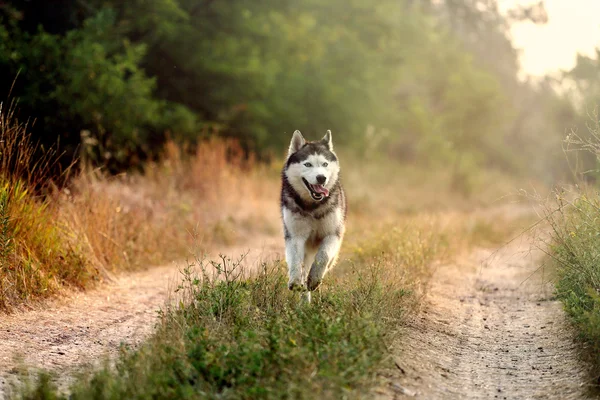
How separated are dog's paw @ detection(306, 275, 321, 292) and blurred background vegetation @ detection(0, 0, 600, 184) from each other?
11.1 ft

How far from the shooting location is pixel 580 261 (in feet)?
19.3

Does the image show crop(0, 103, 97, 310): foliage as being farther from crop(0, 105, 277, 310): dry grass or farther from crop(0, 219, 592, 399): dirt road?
crop(0, 219, 592, 399): dirt road

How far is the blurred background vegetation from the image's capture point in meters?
12.3

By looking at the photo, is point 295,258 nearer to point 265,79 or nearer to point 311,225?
point 311,225

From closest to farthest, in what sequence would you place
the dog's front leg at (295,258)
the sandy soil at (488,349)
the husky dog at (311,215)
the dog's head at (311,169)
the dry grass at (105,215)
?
the sandy soil at (488,349)
the dog's front leg at (295,258)
the husky dog at (311,215)
the dog's head at (311,169)
the dry grass at (105,215)

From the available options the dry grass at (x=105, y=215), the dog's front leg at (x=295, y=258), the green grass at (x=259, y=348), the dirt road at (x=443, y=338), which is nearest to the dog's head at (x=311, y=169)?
the dog's front leg at (x=295, y=258)

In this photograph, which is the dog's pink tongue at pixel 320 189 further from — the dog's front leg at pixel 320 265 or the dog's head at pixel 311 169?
the dog's front leg at pixel 320 265

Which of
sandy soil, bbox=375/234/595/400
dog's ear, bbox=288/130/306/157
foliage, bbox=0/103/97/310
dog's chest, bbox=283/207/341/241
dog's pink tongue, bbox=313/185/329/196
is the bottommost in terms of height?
foliage, bbox=0/103/97/310

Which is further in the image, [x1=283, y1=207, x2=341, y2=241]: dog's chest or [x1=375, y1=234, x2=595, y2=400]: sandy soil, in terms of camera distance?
[x1=283, y1=207, x2=341, y2=241]: dog's chest

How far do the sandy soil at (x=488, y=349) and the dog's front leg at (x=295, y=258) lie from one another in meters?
1.12

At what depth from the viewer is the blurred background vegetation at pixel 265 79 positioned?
12312 mm

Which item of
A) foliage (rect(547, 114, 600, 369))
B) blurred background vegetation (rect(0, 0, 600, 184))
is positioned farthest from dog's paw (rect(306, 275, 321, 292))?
blurred background vegetation (rect(0, 0, 600, 184))

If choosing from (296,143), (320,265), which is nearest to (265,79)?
(296,143)

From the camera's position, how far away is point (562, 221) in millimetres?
6613
